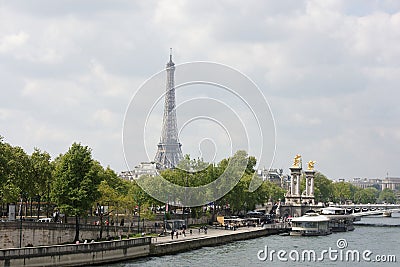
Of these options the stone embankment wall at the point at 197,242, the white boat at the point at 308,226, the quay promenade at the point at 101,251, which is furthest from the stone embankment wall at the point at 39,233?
the white boat at the point at 308,226

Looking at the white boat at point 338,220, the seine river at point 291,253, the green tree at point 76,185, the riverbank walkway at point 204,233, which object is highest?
the green tree at point 76,185

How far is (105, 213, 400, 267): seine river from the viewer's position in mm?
61688

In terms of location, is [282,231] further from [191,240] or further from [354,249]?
[191,240]

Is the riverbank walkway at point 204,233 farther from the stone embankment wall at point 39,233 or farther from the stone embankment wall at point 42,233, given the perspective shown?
the stone embankment wall at point 39,233

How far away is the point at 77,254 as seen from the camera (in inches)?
2093

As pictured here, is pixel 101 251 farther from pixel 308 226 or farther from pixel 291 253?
pixel 308 226

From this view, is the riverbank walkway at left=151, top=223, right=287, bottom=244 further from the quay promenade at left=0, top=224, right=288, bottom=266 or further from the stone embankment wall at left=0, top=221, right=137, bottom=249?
the stone embankment wall at left=0, top=221, right=137, bottom=249

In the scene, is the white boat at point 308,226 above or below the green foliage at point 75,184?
below

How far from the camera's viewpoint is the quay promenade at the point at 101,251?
4797 centimetres

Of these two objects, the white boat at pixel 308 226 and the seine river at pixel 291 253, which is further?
the white boat at pixel 308 226

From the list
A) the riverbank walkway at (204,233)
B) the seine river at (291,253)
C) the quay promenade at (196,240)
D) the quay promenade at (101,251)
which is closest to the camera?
the quay promenade at (101,251)

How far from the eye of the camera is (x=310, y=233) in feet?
339

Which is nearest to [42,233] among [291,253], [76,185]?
[76,185]

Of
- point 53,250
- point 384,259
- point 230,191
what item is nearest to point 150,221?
point 230,191
